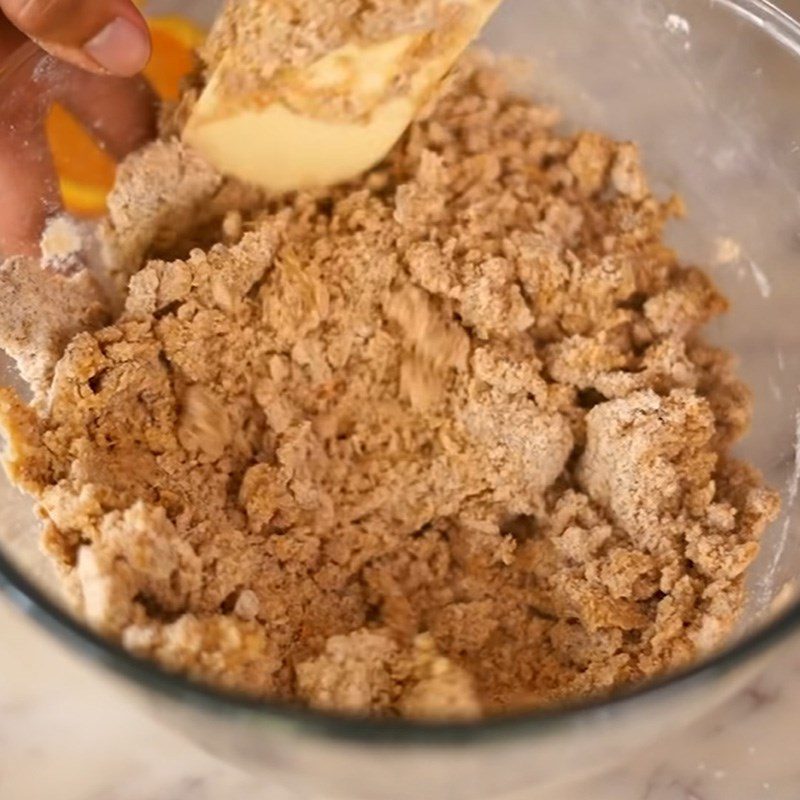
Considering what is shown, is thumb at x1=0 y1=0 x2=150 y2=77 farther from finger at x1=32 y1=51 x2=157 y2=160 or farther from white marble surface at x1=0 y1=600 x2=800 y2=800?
white marble surface at x1=0 y1=600 x2=800 y2=800

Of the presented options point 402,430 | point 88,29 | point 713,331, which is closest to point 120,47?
point 88,29

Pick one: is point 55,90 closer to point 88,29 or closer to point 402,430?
point 88,29

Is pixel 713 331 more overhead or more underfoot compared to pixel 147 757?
more overhead

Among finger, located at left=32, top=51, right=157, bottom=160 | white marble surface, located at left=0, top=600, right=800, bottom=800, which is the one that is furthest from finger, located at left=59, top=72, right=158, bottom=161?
white marble surface, located at left=0, top=600, right=800, bottom=800

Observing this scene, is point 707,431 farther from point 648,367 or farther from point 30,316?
point 30,316

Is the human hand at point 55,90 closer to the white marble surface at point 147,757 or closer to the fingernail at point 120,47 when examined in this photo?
the fingernail at point 120,47
